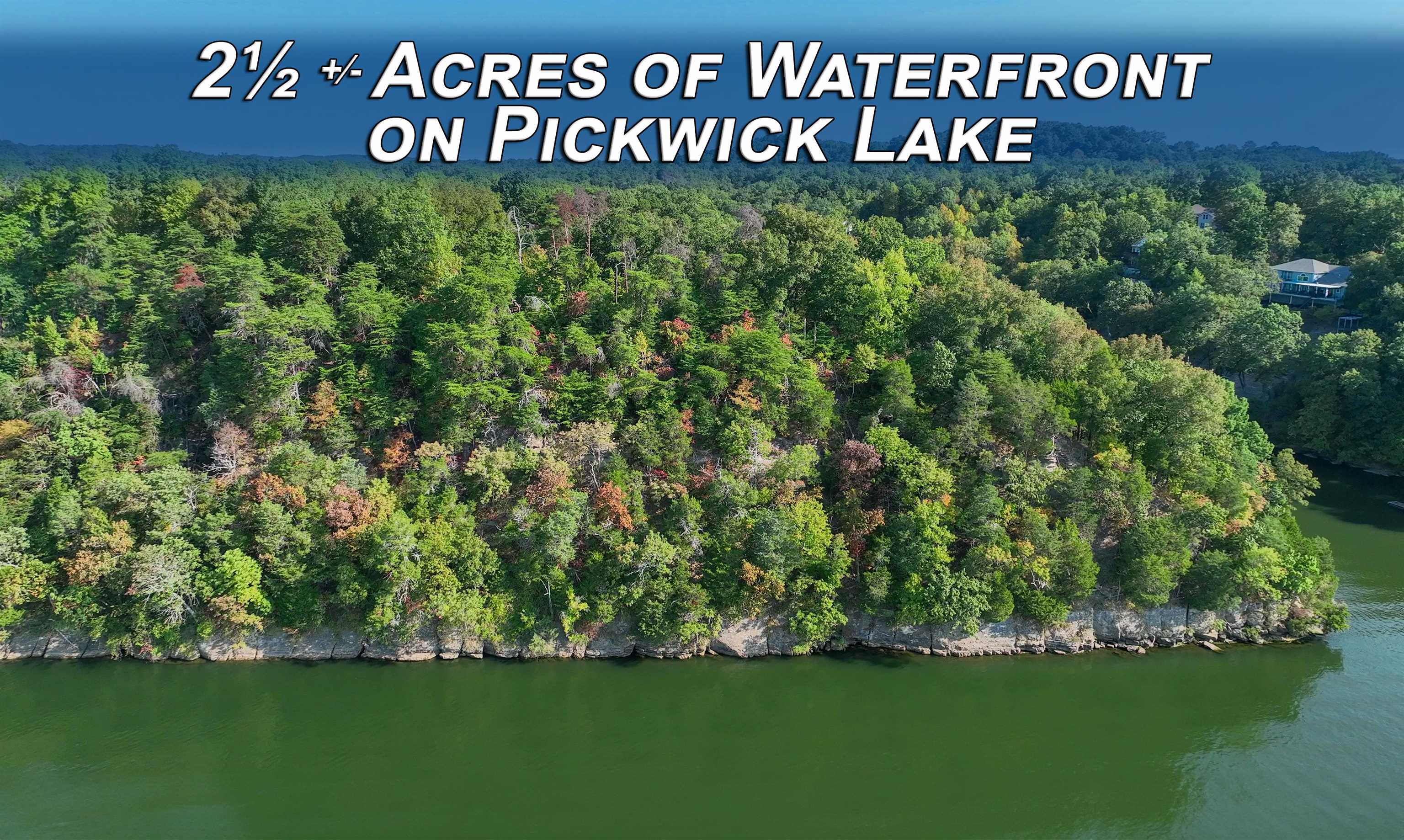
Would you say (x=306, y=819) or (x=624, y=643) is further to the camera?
(x=624, y=643)

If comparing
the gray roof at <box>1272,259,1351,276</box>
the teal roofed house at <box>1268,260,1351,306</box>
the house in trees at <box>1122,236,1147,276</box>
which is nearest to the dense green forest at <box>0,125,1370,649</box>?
the teal roofed house at <box>1268,260,1351,306</box>

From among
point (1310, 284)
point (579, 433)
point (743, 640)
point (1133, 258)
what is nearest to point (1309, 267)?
point (1310, 284)

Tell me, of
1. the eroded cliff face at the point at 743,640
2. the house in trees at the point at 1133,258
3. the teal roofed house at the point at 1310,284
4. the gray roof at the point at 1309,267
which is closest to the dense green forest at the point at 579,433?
the eroded cliff face at the point at 743,640

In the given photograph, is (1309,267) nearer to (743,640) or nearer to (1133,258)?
(1133,258)

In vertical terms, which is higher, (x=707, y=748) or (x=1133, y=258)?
(x=1133, y=258)

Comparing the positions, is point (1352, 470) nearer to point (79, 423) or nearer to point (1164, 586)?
point (1164, 586)

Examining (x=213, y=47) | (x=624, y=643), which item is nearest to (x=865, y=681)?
(x=624, y=643)
